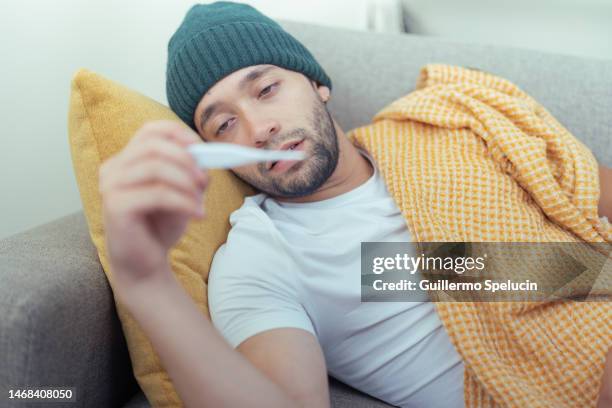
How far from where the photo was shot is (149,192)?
51 cm

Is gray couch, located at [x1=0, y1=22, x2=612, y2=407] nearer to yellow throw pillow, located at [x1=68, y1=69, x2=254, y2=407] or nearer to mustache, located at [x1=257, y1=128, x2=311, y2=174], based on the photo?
yellow throw pillow, located at [x1=68, y1=69, x2=254, y2=407]

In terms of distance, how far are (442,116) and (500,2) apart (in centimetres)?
70

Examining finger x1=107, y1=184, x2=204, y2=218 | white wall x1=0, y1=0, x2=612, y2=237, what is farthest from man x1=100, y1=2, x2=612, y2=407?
Answer: white wall x1=0, y1=0, x2=612, y2=237

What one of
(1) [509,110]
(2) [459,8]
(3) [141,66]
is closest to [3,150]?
(3) [141,66]

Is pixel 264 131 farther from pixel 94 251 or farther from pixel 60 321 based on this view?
pixel 60 321

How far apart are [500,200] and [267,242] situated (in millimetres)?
416

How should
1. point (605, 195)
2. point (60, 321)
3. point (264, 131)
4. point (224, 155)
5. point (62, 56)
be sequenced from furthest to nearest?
point (62, 56), point (605, 195), point (264, 131), point (60, 321), point (224, 155)

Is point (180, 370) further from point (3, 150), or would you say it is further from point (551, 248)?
point (3, 150)

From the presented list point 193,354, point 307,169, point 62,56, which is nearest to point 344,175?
point 307,169

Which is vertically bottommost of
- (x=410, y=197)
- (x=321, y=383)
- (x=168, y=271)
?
(x=321, y=383)

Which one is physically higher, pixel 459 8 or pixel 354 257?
pixel 459 8

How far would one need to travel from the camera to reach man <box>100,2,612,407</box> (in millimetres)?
539

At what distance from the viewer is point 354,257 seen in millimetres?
990

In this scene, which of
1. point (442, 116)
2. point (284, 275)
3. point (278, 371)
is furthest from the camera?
point (442, 116)
